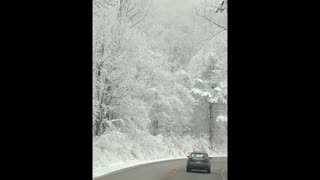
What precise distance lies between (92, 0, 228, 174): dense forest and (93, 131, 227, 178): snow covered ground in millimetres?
74

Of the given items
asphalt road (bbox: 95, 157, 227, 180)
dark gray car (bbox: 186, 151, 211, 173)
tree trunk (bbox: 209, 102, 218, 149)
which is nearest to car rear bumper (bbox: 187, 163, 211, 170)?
dark gray car (bbox: 186, 151, 211, 173)

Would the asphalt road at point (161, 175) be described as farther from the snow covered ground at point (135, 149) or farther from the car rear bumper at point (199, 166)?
the snow covered ground at point (135, 149)

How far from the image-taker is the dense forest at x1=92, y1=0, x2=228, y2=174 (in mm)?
27938

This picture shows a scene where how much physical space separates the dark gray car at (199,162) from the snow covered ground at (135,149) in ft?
15.4

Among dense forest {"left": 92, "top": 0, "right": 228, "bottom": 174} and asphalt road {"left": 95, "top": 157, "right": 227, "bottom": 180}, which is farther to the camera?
dense forest {"left": 92, "top": 0, "right": 228, "bottom": 174}

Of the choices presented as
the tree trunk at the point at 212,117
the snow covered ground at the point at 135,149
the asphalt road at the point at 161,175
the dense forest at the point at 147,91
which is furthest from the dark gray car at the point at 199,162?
the tree trunk at the point at 212,117

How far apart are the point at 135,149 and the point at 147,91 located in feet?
23.2

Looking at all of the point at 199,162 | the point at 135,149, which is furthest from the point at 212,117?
the point at 199,162

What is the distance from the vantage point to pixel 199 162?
84.0 feet

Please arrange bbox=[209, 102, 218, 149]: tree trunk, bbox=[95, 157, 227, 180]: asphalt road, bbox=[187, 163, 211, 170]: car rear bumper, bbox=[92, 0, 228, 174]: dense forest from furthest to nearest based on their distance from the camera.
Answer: bbox=[209, 102, 218, 149]: tree trunk < bbox=[92, 0, 228, 174]: dense forest < bbox=[187, 163, 211, 170]: car rear bumper < bbox=[95, 157, 227, 180]: asphalt road

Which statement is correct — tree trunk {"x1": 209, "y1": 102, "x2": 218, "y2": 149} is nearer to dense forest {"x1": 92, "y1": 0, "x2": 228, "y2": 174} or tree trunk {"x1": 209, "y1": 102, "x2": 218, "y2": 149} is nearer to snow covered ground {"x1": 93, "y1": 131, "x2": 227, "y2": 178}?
dense forest {"x1": 92, "y1": 0, "x2": 228, "y2": 174}
